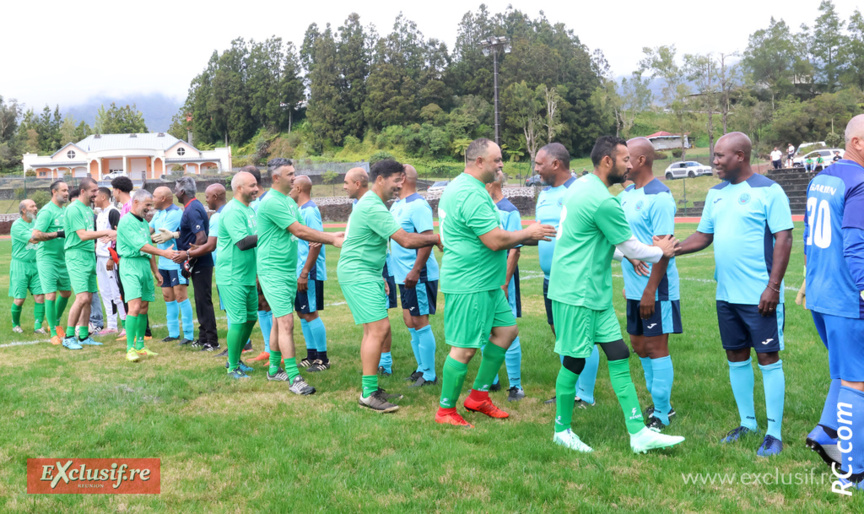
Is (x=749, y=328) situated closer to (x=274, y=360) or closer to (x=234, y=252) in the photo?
(x=274, y=360)

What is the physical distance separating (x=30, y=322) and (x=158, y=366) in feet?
16.1

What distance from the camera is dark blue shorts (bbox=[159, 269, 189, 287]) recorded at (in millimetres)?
8812

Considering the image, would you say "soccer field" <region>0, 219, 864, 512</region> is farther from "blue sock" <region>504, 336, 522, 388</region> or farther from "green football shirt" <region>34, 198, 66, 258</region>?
"green football shirt" <region>34, 198, 66, 258</region>

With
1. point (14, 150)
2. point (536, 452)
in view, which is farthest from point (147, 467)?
point (14, 150)

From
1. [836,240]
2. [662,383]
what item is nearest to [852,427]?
[836,240]

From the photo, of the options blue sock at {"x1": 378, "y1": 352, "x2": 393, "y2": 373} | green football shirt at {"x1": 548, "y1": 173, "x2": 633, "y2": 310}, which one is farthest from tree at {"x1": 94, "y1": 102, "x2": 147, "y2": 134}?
green football shirt at {"x1": 548, "y1": 173, "x2": 633, "y2": 310}

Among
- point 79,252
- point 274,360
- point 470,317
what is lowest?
point 274,360

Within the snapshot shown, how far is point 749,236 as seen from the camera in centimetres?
424

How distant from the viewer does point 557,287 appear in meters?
4.36

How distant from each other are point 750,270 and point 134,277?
703cm

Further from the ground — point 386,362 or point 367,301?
point 367,301

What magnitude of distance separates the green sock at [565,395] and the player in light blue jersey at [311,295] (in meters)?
3.46

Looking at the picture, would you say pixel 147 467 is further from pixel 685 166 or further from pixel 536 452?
pixel 685 166

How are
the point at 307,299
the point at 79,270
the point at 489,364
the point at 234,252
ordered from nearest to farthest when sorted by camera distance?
the point at 489,364 < the point at 234,252 < the point at 307,299 < the point at 79,270
